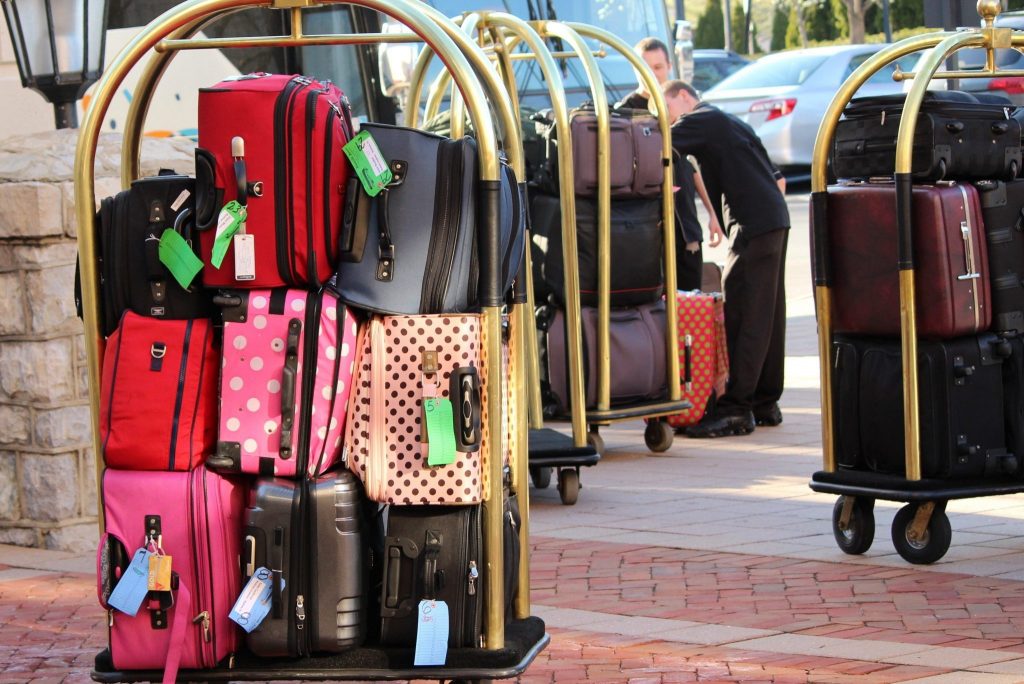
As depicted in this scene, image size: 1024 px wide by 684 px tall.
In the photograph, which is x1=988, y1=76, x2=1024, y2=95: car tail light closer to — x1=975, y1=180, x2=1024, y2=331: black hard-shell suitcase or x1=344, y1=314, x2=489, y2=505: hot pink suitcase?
x1=975, y1=180, x2=1024, y2=331: black hard-shell suitcase

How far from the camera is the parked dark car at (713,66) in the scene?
29.4 m

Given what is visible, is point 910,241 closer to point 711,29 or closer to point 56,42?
point 56,42

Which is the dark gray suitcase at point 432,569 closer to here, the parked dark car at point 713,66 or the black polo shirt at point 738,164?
the black polo shirt at point 738,164

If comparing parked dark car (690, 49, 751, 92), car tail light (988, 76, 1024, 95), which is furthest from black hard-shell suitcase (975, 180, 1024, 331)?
parked dark car (690, 49, 751, 92)

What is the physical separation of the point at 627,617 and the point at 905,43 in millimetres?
2196

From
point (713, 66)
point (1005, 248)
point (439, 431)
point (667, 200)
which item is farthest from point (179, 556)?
point (713, 66)

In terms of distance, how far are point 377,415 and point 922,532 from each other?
2.85 meters

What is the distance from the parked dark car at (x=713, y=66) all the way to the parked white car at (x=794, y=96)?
6911 millimetres

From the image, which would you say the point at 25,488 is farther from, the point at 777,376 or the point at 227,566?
the point at 777,376

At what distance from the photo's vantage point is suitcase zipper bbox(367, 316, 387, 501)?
159 inches

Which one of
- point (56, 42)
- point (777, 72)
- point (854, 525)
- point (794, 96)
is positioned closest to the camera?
point (854, 525)

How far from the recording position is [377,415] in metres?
4.04

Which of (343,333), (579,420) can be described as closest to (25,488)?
(579,420)

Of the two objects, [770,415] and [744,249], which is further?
[770,415]
